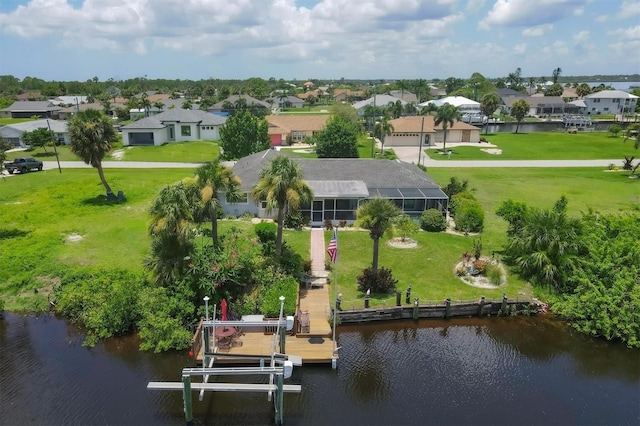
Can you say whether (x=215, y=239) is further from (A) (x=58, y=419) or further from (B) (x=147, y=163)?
(B) (x=147, y=163)

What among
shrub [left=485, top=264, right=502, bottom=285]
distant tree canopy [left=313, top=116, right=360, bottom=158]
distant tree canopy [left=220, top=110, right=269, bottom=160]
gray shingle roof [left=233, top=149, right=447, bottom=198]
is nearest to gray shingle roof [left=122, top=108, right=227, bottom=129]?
distant tree canopy [left=220, top=110, right=269, bottom=160]

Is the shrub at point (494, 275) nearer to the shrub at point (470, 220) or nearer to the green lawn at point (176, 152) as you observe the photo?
the shrub at point (470, 220)

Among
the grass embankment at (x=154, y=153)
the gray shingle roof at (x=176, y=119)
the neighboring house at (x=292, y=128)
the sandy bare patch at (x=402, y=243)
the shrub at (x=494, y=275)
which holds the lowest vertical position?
the shrub at (x=494, y=275)

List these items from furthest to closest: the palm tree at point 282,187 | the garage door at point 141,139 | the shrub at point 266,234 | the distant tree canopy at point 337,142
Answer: the garage door at point 141,139 < the distant tree canopy at point 337,142 < the shrub at point 266,234 < the palm tree at point 282,187

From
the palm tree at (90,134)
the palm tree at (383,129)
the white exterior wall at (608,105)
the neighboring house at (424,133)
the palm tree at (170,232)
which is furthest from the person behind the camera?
the white exterior wall at (608,105)

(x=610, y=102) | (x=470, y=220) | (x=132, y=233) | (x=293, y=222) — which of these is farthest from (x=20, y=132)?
(x=610, y=102)

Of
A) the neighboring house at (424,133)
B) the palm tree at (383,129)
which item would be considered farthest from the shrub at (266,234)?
the neighboring house at (424,133)

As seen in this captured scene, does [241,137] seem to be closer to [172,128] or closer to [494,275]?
[172,128]
